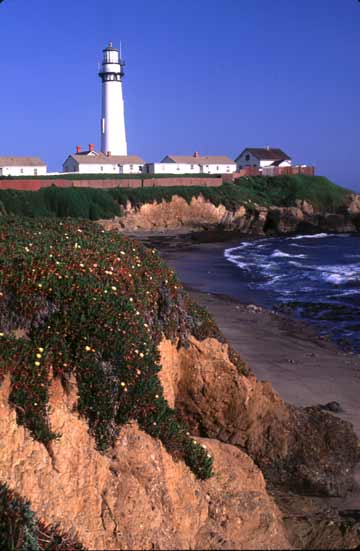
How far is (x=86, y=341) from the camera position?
6461 millimetres

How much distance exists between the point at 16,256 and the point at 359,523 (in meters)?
5.11

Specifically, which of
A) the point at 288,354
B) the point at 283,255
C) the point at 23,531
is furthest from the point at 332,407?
the point at 283,255

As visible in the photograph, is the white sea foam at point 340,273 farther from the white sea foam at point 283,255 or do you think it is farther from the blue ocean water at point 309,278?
the white sea foam at point 283,255

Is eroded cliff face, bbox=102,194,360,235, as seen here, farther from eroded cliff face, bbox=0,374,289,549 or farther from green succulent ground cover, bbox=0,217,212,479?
eroded cliff face, bbox=0,374,289,549

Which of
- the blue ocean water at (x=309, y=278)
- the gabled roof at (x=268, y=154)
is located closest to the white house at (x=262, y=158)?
the gabled roof at (x=268, y=154)

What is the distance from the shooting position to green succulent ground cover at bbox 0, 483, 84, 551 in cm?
461

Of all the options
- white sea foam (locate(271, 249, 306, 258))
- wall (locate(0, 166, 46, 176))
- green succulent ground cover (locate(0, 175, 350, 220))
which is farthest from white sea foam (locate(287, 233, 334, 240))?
wall (locate(0, 166, 46, 176))

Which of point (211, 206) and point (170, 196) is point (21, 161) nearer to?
point (170, 196)

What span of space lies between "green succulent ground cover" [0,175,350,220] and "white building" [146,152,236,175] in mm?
14039

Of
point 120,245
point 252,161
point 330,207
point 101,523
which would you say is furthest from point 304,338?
point 252,161

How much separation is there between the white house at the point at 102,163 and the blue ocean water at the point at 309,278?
103 ft

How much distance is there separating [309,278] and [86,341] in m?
26.0

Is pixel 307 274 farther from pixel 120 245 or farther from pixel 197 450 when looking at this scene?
pixel 197 450

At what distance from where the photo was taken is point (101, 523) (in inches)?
216
